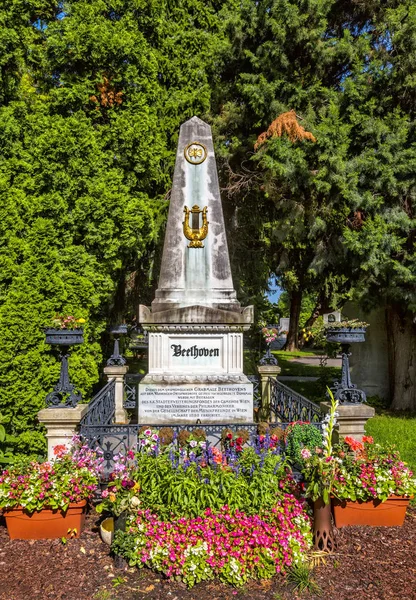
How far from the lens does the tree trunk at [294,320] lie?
28.5 m

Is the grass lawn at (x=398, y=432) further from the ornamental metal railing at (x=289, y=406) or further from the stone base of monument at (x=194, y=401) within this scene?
the stone base of monument at (x=194, y=401)

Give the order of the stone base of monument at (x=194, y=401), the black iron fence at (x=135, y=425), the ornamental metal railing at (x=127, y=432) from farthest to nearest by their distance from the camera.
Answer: the stone base of monument at (x=194, y=401) → the black iron fence at (x=135, y=425) → the ornamental metal railing at (x=127, y=432)

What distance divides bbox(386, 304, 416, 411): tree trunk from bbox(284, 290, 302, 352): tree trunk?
42.0 ft

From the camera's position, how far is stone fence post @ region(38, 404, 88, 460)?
5.70m

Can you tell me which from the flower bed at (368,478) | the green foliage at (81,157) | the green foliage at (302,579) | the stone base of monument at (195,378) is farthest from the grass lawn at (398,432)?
the green foliage at (81,157)

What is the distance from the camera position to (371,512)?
4879 mm

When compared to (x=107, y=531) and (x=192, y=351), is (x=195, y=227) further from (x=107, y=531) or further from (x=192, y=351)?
(x=107, y=531)

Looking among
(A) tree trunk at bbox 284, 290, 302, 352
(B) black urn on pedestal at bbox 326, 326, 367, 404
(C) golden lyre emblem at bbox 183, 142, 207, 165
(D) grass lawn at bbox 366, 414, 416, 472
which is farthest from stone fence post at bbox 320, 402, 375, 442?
(A) tree trunk at bbox 284, 290, 302, 352

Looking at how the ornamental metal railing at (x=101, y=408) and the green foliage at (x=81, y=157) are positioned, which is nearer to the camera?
the ornamental metal railing at (x=101, y=408)

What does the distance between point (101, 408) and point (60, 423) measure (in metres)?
1.93

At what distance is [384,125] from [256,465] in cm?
803

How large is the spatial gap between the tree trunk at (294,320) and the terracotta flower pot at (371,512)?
1985 cm

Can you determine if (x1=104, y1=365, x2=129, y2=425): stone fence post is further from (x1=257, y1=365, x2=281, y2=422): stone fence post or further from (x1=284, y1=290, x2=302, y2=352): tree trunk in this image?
(x1=284, y1=290, x2=302, y2=352): tree trunk

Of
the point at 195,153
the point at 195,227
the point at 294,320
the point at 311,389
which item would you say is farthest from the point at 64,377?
the point at 294,320
